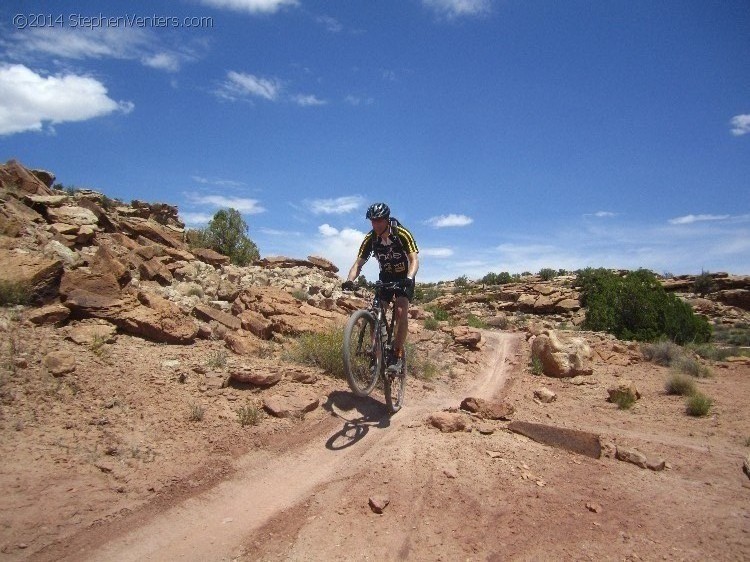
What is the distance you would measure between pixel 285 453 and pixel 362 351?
1690mm

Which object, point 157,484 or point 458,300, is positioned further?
point 458,300

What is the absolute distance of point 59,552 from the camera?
3113 mm

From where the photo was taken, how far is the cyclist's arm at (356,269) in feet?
19.8

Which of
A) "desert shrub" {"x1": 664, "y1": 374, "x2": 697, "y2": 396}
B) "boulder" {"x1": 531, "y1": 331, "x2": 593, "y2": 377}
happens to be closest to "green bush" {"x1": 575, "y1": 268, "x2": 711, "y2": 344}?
"boulder" {"x1": 531, "y1": 331, "x2": 593, "y2": 377}

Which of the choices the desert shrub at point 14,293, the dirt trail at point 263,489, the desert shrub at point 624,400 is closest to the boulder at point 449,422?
the dirt trail at point 263,489

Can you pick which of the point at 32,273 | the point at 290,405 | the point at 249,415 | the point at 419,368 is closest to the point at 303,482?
the point at 249,415

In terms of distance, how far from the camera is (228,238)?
814 inches

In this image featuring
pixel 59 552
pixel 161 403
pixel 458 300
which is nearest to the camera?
pixel 59 552

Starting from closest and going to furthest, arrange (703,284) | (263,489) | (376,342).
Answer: (263,489), (376,342), (703,284)

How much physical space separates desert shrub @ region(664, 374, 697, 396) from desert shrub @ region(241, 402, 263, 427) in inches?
318

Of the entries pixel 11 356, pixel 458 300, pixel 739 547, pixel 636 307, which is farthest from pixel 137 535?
pixel 458 300

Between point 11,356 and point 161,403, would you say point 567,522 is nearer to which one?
point 161,403

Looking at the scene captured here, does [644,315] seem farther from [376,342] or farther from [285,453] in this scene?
→ [285,453]

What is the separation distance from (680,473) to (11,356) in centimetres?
779
